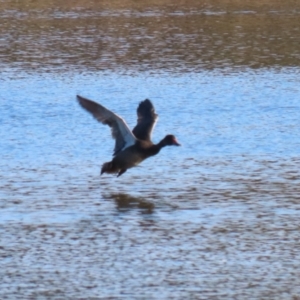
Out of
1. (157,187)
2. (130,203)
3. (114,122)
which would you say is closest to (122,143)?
(114,122)

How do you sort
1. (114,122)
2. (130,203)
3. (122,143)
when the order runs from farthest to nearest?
(122,143), (114,122), (130,203)

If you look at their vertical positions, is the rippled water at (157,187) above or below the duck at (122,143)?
below

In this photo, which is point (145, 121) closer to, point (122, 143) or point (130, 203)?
point (122, 143)

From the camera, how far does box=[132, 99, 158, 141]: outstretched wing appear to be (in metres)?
11.5

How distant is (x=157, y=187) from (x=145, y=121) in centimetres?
83

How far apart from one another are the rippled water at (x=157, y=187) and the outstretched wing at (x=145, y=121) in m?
0.49

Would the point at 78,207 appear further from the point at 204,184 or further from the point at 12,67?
the point at 12,67

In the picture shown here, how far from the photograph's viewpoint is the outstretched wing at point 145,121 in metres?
11.5

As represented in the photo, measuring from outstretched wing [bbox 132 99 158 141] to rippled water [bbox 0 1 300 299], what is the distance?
0.49 meters

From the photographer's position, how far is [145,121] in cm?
1162

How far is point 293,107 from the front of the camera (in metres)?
16.0

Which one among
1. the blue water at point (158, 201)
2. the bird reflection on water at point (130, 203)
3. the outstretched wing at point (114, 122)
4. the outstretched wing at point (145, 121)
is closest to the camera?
the blue water at point (158, 201)

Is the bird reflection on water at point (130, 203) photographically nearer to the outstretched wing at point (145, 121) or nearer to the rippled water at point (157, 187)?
the rippled water at point (157, 187)

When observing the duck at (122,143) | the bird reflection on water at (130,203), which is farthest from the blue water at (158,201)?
the duck at (122,143)
